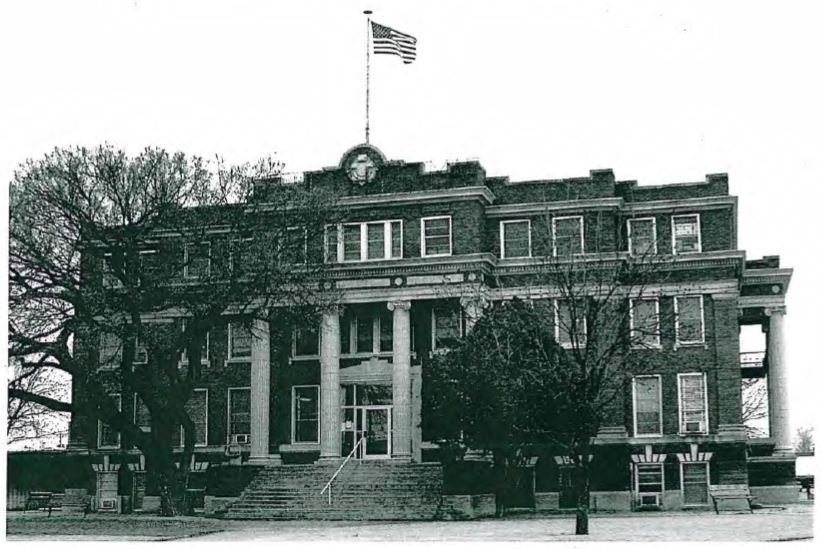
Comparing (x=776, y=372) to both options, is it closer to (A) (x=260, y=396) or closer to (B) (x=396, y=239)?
(B) (x=396, y=239)

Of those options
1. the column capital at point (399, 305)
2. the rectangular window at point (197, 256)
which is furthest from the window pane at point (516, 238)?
the rectangular window at point (197, 256)

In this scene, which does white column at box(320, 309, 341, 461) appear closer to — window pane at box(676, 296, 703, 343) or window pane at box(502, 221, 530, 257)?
window pane at box(502, 221, 530, 257)

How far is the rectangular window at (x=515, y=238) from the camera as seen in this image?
4294cm

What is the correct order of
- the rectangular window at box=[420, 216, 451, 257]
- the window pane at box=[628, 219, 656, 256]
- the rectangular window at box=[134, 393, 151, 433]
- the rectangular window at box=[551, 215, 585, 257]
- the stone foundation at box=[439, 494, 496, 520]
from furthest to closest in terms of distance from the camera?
the rectangular window at box=[134, 393, 151, 433] → the window pane at box=[628, 219, 656, 256] → the rectangular window at box=[420, 216, 451, 257] → the rectangular window at box=[551, 215, 585, 257] → the stone foundation at box=[439, 494, 496, 520]

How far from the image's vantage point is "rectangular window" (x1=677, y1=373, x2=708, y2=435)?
40.8 m

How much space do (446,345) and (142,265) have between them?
30.9 feet

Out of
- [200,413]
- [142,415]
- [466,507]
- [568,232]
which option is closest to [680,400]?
[568,232]

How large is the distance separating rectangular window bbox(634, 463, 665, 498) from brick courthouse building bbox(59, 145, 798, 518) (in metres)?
0.04

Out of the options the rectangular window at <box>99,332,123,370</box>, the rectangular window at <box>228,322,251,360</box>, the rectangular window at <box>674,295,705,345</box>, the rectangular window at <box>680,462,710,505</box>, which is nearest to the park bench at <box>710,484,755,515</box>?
the rectangular window at <box>680,462,710,505</box>

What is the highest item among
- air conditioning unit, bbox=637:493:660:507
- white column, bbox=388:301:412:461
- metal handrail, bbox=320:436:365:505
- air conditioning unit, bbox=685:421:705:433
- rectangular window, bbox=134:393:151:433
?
white column, bbox=388:301:412:461

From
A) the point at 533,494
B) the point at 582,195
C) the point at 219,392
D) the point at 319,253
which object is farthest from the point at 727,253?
the point at 219,392

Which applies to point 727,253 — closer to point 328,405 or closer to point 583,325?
point 583,325

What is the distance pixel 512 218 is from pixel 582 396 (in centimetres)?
1467

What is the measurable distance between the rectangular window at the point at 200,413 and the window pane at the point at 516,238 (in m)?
11.4
